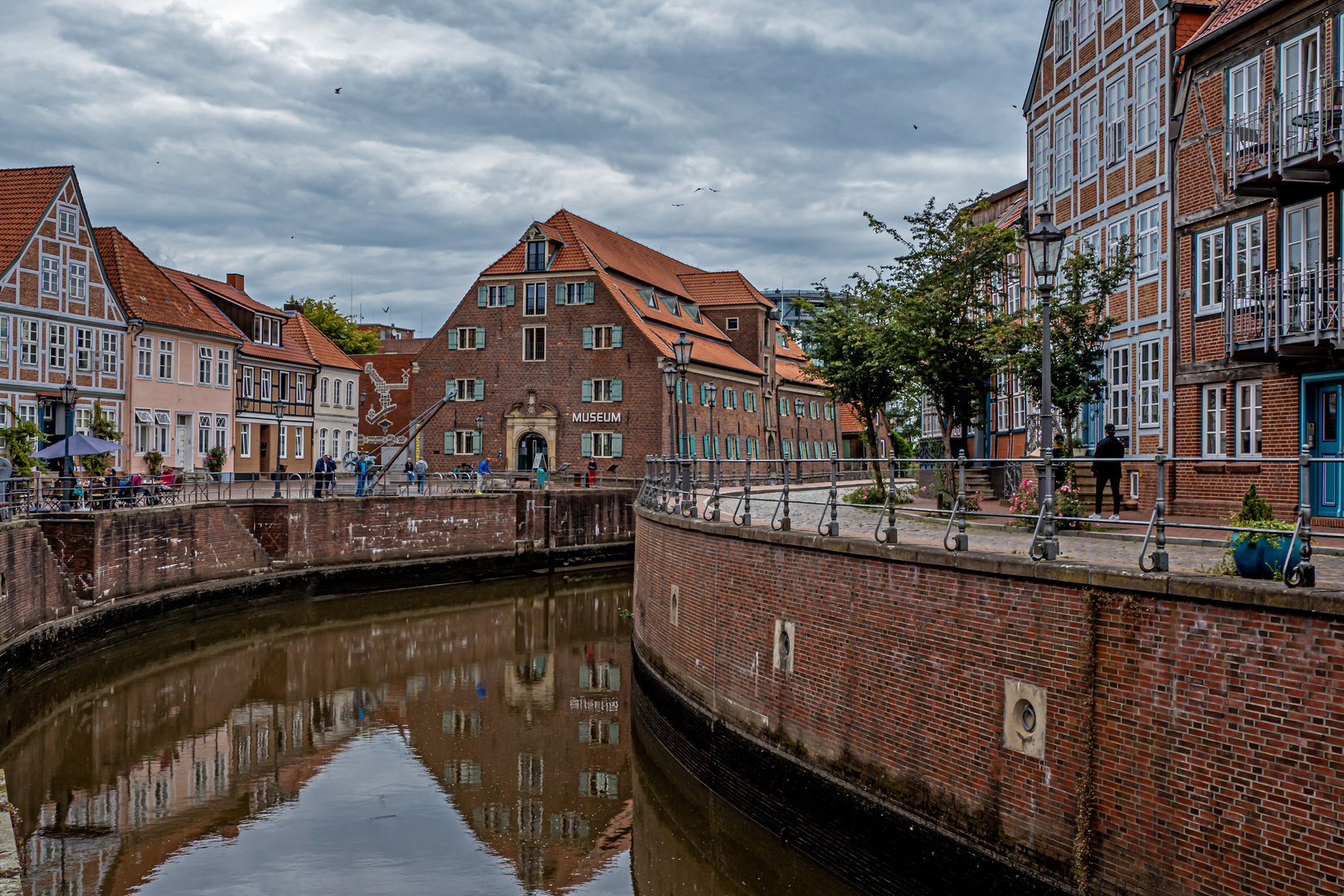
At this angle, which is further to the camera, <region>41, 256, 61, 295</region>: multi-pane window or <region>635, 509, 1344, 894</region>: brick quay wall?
<region>41, 256, 61, 295</region>: multi-pane window

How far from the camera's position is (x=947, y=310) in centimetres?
2170

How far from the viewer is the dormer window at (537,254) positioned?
5266 centimetres

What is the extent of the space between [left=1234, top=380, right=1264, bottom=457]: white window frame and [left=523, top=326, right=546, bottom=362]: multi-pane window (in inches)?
1466

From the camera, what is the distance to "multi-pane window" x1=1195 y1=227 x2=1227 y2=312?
63.6ft

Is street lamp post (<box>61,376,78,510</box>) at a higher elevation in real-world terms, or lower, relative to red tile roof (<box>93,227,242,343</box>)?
lower

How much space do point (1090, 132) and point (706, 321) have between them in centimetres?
4102

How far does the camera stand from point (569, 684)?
75.3 ft

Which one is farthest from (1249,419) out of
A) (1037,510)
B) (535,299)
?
(535,299)

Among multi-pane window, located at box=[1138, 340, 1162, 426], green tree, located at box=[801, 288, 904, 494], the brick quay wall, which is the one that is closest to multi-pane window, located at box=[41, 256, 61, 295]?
green tree, located at box=[801, 288, 904, 494]

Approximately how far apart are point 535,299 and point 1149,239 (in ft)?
114

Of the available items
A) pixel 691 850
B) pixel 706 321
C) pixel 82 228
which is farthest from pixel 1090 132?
pixel 706 321

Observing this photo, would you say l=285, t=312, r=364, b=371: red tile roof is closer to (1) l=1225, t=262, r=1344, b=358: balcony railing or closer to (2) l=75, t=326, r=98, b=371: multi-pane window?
(2) l=75, t=326, r=98, b=371: multi-pane window

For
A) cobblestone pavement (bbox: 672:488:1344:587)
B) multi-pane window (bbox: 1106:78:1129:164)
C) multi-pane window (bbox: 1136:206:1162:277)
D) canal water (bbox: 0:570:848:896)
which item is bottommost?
canal water (bbox: 0:570:848:896)

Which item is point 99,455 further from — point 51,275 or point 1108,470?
point 1108,470
